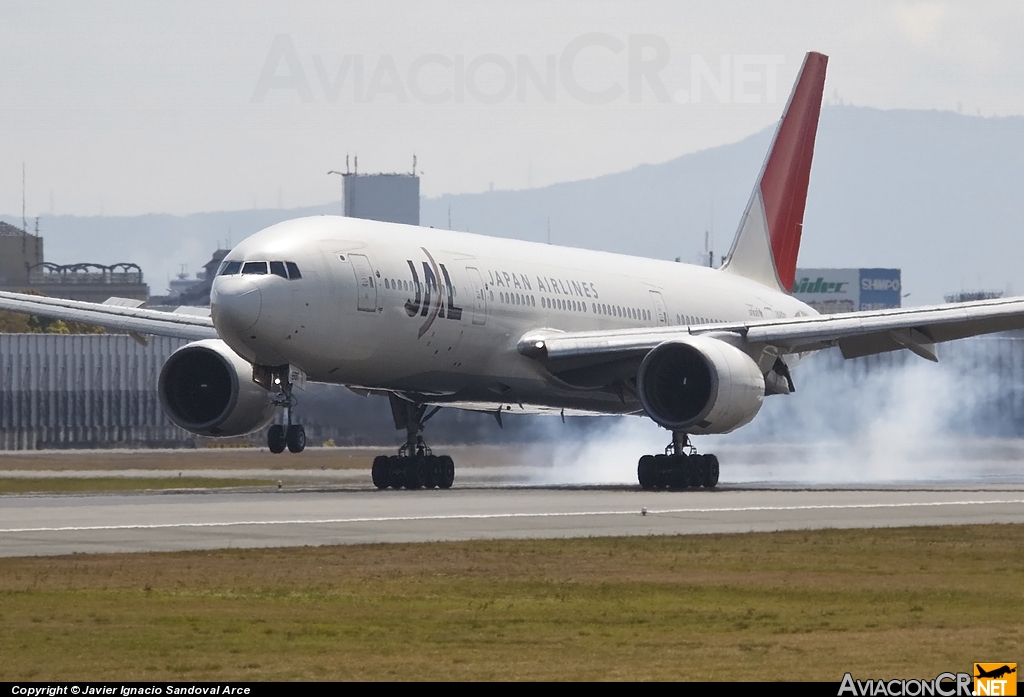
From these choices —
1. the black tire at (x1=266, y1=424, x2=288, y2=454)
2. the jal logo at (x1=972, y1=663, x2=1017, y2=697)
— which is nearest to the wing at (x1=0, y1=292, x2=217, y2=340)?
the black tire at (x1=266, y1=424, x2=288, y2=454)

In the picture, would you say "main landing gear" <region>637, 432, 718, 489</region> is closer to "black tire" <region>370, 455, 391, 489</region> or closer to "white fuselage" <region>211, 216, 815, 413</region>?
"white fuselage" <region>211, 216, 815, 413</region>

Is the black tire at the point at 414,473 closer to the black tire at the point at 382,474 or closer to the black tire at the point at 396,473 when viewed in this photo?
the black tire at the point at 396,473

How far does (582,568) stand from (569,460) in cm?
3149

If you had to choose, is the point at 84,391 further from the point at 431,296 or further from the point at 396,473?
the point at 431,296

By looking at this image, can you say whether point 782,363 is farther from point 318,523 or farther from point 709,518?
point 318,523

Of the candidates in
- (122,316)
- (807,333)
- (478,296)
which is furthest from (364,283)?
(807,333)

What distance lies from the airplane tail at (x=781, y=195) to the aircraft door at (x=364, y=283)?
17.3 metres

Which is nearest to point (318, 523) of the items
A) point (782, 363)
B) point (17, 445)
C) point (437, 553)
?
point (437, 553)

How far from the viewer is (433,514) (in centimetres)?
2816

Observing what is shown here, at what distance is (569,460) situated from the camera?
168 feet

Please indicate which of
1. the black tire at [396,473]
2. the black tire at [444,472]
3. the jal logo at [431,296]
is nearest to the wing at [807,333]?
the jal logo at [431,296]

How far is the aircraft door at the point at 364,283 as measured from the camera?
34.7m

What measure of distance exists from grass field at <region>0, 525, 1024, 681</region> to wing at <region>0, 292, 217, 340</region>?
19491mm

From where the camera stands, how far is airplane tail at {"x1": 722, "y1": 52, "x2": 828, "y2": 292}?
50406mm
